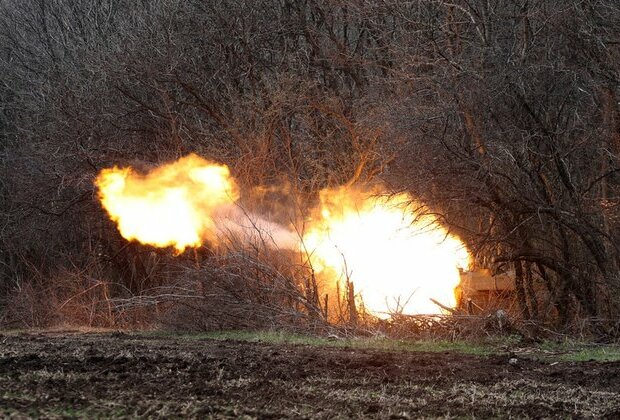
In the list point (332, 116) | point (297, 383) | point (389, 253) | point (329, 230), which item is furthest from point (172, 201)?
point (297, 383)

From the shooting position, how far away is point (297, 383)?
938 cm

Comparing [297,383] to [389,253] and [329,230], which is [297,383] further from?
[329,230]

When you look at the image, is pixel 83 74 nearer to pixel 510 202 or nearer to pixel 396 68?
pixel 396 68

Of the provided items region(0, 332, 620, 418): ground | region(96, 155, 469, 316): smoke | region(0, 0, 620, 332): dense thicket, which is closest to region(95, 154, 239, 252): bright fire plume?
region(96, 155, 469, 316): smoke

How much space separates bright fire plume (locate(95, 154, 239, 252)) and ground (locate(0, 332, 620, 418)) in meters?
6.52

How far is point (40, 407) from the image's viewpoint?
774 centimetres

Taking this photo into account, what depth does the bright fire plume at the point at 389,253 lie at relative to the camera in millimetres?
17953

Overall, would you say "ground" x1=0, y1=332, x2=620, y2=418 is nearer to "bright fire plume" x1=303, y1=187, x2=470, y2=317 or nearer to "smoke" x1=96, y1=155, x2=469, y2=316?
"bright fire plume" x1=303, y1=187, x2=470, y2=317

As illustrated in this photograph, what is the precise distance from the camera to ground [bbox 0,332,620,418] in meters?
7.78

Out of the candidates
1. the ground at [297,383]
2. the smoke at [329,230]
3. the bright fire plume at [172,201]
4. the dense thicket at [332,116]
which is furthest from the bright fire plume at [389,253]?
Answer: the ground at [297,383]

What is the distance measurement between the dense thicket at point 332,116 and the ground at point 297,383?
492cm

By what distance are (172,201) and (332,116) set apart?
5781 millimetres

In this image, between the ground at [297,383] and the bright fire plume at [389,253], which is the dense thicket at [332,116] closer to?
the bright fire plume at [389,253]

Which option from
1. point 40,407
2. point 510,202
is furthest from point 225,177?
point 40,407
